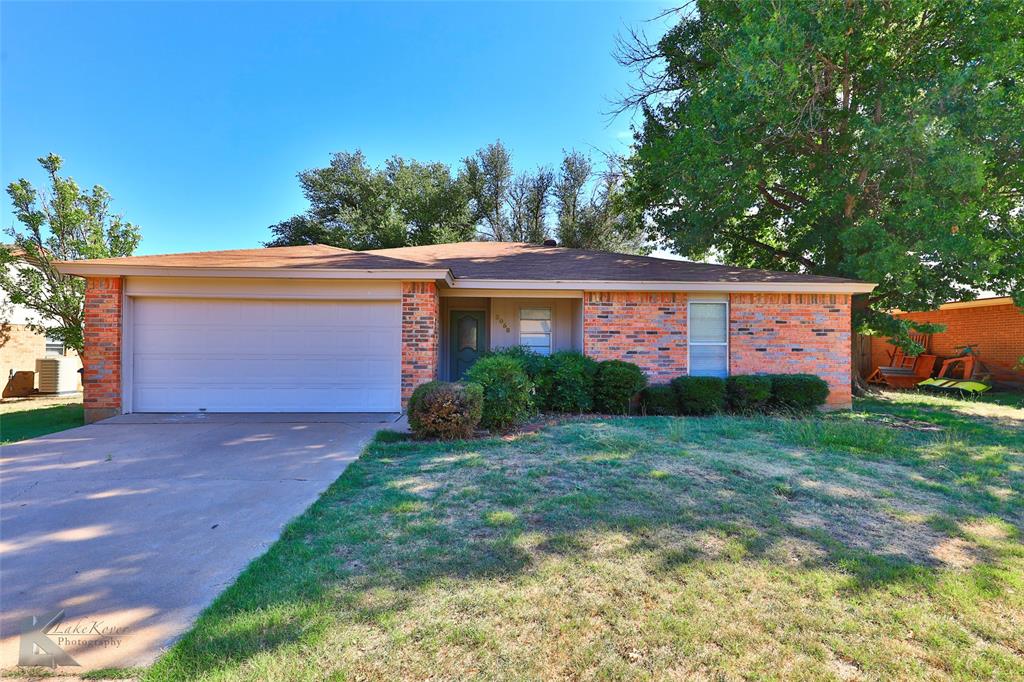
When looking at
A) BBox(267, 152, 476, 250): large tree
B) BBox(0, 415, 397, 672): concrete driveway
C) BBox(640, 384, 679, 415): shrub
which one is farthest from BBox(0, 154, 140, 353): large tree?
BBox(640, 384, 679, 415): shrub

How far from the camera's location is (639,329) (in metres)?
9.43

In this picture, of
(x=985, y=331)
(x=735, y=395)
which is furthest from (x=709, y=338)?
(x=985, y=331)

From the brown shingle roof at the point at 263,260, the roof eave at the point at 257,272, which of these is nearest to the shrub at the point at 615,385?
the roof eave at the point at 257,272

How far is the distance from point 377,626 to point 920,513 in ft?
14.1

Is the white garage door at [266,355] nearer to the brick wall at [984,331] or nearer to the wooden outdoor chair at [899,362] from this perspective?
the brick wall at [984,331]

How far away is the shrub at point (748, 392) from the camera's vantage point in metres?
8.68

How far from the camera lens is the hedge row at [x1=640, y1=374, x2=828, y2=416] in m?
8.70

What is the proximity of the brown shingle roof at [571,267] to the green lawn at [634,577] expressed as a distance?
518 centimetres

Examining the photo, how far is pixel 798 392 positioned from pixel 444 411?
7.07m

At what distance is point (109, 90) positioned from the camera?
10102 millimetres

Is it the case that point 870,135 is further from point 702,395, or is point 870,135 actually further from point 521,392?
point 521,392

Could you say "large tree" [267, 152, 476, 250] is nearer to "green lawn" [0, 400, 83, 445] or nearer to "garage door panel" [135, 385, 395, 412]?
"green lawn" [0, 400, 83, 445]

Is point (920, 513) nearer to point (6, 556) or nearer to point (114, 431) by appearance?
point (6, 556)

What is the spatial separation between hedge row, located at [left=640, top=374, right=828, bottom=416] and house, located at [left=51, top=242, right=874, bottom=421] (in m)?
0.63
